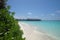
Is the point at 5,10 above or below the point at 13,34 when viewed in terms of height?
above

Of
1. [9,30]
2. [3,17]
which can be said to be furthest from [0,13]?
[9,30]

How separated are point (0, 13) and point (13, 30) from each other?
0.37 meters

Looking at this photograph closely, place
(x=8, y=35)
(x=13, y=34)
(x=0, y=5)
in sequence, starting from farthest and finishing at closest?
(x=0, y=5), (x=13, y=34), (x=8, y=35)

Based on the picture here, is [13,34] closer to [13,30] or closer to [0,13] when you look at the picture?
[13,30]

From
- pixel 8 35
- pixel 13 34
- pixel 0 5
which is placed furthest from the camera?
pixel 0 5

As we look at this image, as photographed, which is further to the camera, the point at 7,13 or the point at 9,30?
the point at 7,13

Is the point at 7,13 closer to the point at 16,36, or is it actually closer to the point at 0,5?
the point at 0,5

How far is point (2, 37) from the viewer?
3.11m

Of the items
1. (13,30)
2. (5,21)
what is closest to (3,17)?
(5,21)

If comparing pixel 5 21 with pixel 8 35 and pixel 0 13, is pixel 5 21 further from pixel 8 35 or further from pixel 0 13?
pixel 8 35

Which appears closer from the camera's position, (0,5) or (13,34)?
(13,34)

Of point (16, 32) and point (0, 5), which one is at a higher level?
point (0, 5)

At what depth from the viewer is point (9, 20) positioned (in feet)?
11.2

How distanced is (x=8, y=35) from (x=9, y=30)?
0.18 metres
